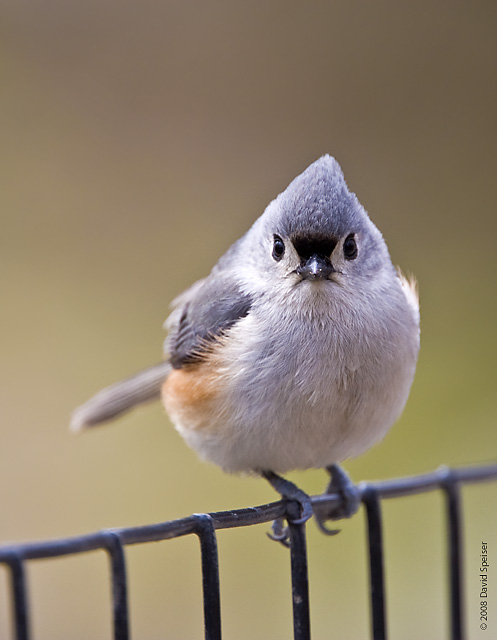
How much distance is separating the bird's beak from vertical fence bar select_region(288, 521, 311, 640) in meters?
0.40

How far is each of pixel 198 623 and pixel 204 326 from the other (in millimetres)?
844

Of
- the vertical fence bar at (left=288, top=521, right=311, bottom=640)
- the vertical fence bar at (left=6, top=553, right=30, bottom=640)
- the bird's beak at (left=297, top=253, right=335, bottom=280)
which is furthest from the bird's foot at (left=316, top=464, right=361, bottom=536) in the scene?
the vertical fence bar at (left=6, top=553, right=30, bottom=640)

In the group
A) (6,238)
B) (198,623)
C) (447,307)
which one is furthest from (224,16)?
(198,623)

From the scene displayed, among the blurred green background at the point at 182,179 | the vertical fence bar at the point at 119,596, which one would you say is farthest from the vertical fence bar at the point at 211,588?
the blurred green background at the point at 182,179

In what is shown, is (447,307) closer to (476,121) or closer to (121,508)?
(476,121)

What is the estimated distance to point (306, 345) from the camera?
54.2 inches

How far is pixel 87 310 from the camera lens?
2746mm

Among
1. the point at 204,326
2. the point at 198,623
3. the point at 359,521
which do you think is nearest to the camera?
the point at 204,326

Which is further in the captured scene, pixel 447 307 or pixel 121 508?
pixel 447 307

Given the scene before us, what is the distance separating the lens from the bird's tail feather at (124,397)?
6.46ft

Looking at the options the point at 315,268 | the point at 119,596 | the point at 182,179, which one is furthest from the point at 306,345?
the point at 182,179

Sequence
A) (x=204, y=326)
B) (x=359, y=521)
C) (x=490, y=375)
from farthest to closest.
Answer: (x=490, y=375), (x=359, y=521), (x=204, y=326)

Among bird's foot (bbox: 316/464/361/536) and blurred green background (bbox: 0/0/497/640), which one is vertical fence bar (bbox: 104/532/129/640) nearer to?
bird's foot (bbox: 316/464/361/536)

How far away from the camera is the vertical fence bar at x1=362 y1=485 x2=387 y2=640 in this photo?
1.23 m
